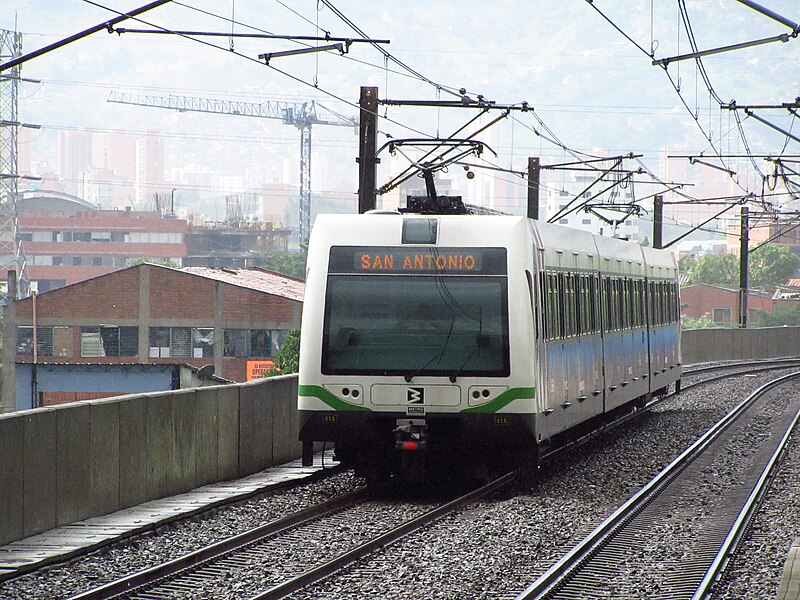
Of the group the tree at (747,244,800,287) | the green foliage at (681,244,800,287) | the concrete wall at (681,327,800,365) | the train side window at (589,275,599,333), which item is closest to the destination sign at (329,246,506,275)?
the train side window at (589,275,599,333)

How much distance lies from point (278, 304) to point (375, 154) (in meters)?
52.6

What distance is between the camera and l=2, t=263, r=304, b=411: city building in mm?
74438

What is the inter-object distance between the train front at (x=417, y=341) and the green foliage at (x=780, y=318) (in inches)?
3826

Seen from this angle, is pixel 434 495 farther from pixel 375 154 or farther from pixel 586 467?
pixel 375 154

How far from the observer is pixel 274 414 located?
1686 cm

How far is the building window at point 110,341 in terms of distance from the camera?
75.8 meters

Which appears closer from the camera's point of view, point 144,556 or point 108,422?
point 144,556

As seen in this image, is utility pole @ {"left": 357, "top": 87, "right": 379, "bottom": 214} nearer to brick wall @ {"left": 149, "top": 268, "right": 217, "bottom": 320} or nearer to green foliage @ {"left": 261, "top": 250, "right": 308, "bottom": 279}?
brick wall @ {"left": 149, "top": 268, "right": 217, "bottom": 320}

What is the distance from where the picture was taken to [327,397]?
13.6 meters

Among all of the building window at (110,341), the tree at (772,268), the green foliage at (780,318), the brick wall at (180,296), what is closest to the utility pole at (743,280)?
the brick wall at (180,296)

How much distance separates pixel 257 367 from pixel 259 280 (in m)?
Answer: 7.75

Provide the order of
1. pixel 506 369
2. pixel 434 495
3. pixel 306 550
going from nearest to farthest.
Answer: pixel 306 550, pixel 506 369, pixel 434 495

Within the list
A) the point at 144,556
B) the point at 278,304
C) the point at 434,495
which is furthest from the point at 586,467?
the point at 278,304

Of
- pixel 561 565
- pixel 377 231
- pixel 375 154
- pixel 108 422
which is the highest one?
pixel 375 154
